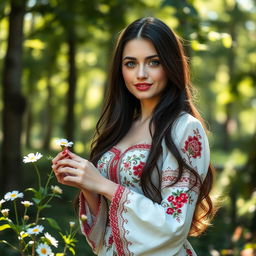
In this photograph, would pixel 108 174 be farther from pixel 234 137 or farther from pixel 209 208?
pixel 234 137

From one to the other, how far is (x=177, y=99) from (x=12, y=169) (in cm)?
571

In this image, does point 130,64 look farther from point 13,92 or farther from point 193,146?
point 13,92

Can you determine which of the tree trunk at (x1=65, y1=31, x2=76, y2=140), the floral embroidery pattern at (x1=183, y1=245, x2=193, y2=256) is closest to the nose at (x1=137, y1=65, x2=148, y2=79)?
the floral embroidery pattern at (x1=183, y1=245, x2=193, y2=256)

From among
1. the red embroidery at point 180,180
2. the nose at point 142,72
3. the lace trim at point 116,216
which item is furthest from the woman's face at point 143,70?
the lace trim at point 116,216

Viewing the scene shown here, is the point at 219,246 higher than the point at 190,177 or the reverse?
the reverse

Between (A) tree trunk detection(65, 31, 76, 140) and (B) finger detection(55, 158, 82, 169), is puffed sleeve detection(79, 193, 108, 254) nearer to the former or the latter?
(B) finger detection(55, 158, 82, 169)

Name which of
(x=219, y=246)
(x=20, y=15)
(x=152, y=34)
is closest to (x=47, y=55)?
(x=20, y=15)

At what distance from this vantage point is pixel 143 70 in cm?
247

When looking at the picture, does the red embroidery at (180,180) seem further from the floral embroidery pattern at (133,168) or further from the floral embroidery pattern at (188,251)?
the floral embroidery pattern at (188,251)

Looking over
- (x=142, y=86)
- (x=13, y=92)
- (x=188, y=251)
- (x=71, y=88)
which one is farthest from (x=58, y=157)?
(x=71, y=88)

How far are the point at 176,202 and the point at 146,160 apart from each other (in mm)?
268

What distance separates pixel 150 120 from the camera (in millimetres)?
2529

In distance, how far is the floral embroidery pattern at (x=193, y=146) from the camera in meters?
2.30

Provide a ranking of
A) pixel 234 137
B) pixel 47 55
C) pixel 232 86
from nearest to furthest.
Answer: pixel 232 86 → pixel 47 55 → pixel 234 137
